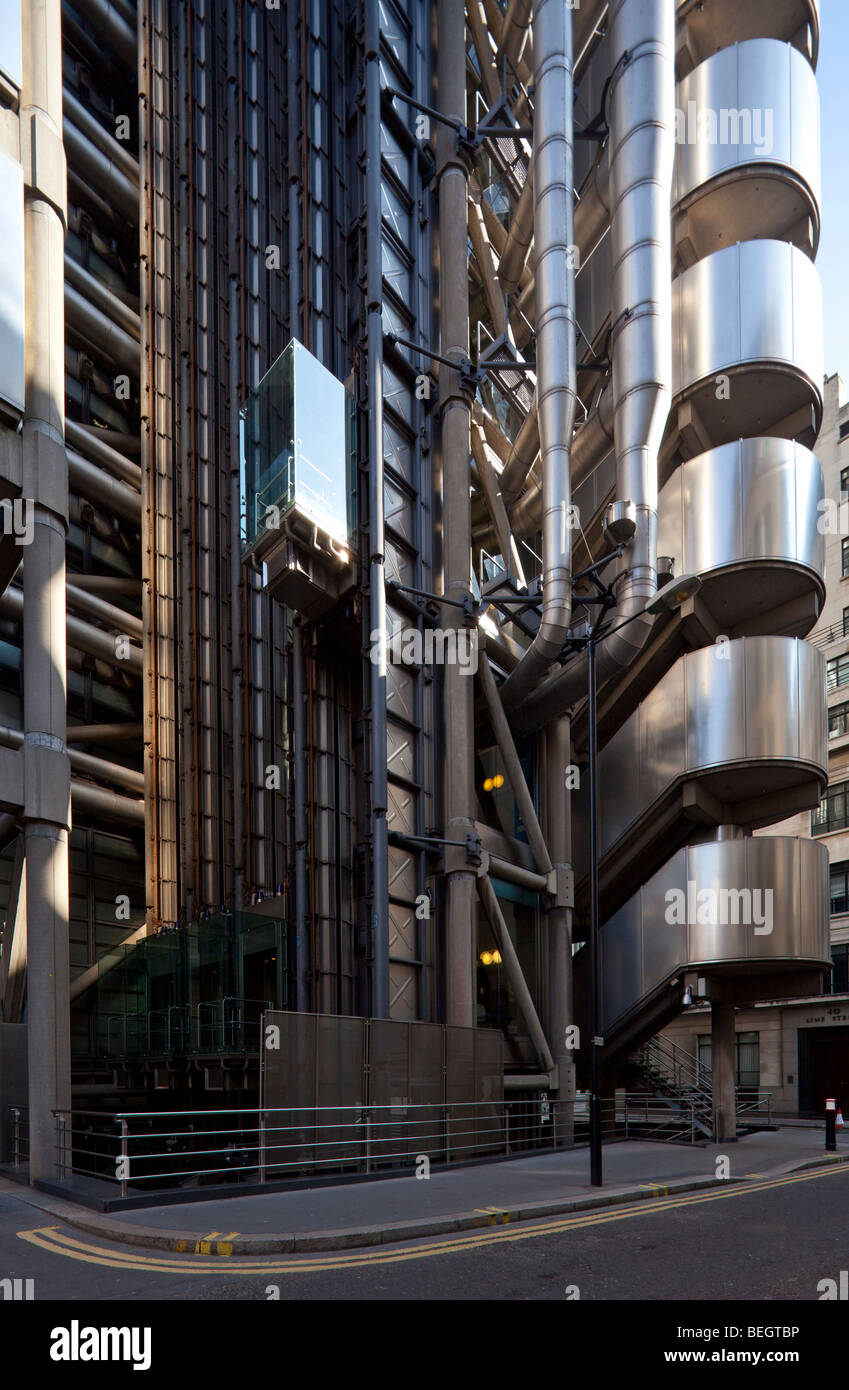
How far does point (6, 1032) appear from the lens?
1773cm

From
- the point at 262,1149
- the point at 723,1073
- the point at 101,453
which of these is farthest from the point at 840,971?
the point at 262,1149

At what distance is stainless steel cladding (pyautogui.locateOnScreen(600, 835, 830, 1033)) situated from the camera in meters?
25.1

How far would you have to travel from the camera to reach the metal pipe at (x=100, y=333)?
38.4m

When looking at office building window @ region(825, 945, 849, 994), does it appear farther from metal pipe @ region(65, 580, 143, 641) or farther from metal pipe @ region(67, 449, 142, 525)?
metal pipe @ region(67, 449, 142, 525)

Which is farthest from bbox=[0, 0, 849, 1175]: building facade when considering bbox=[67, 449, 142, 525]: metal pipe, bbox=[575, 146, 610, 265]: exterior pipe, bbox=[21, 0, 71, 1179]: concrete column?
bbox=[67, 449, 142, 525]: metal pipe

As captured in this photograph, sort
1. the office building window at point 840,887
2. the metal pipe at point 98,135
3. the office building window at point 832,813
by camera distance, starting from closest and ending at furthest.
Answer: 1. the metal pipe at point 98,135
2. the office building window at point 840,887
3. the office building window at point 832,813

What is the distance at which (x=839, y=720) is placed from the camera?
46562mm

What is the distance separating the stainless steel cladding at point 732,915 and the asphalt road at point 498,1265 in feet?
40.7

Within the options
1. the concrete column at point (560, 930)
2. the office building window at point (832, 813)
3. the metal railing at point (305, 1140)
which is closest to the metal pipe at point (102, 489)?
the concrete column at point (560, 930)

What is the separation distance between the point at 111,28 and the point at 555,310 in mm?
27057

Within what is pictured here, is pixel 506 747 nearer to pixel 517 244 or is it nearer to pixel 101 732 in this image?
pixel 517 244

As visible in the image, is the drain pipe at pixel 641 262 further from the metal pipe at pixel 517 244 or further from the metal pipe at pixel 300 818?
the metal pipe at pixel 300 818

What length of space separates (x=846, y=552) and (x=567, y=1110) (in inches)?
1233
